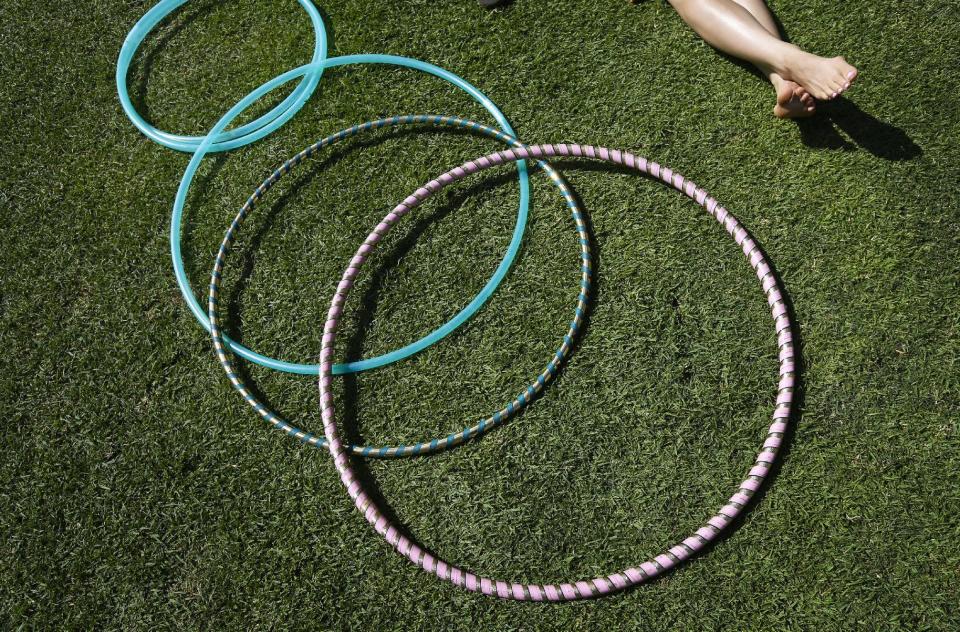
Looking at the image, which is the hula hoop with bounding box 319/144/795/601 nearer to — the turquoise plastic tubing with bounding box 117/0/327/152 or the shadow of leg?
the shadow of leg

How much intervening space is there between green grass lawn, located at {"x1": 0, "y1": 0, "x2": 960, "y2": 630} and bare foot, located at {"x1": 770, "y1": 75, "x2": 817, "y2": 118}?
0.16 m

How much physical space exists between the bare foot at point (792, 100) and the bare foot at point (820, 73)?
45mm

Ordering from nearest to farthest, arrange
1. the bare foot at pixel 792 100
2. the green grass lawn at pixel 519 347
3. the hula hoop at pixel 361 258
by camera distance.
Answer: the green grass lawn at pixel 519 347 → the hula hoop at pixel 361 258 → the bare foot at pixel 792 100

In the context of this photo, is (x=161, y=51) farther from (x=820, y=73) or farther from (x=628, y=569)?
(x=628, y=569)

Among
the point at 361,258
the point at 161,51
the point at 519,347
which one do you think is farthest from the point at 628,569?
the point at 161,51

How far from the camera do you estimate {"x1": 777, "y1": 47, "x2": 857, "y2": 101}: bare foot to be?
331cm

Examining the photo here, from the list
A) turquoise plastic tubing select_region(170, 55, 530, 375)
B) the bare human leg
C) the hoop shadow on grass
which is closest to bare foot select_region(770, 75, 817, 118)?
the bare human leg

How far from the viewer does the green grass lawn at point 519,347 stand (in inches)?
125

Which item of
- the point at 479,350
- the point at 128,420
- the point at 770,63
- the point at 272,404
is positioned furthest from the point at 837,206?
the point at 128,420

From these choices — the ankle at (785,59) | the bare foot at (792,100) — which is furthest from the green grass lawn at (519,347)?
the ankle at (785,59)

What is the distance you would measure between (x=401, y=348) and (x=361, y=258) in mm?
521

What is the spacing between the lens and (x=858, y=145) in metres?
3.80

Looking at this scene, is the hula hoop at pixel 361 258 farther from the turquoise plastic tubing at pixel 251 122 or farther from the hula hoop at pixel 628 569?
the turquoise plastic tubing at pixel 251 122

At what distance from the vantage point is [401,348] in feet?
12.1
